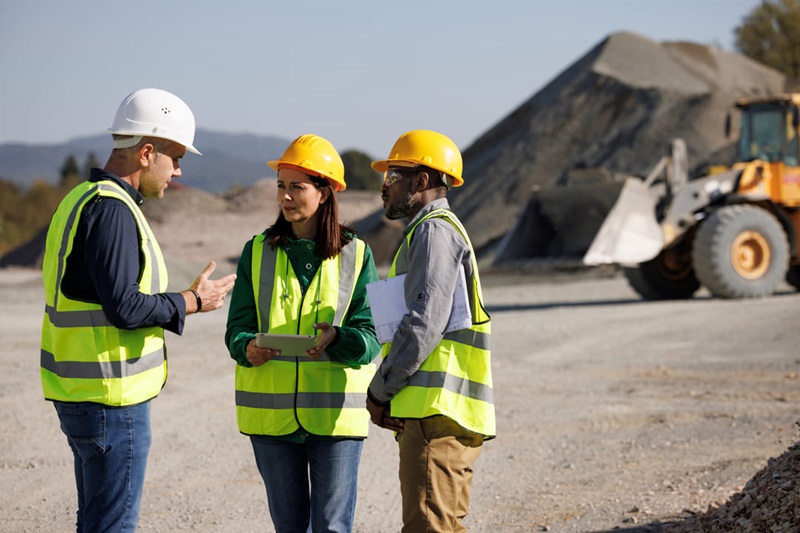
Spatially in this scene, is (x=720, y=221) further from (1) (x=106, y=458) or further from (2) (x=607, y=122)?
(2) (x=607, y=122)

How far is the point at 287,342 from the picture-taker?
3604 millimetres

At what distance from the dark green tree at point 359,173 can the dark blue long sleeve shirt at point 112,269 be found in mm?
49186

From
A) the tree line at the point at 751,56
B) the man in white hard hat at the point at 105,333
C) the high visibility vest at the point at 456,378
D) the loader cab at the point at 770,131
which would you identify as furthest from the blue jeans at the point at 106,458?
the tree line at the point at 751,56

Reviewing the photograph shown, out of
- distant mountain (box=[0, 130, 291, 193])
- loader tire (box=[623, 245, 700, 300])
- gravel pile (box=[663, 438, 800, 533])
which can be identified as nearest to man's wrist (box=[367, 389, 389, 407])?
gravel pile (box=[663, 438, 800, 533])

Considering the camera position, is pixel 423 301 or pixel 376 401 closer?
pixel 423 301

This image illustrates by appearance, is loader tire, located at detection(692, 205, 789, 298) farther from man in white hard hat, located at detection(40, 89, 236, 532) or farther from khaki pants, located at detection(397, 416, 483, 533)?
man in white hard hat, located at detection(40, 89, 236, 532)

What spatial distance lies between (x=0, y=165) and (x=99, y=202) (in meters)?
181

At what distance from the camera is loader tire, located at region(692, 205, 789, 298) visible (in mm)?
15117

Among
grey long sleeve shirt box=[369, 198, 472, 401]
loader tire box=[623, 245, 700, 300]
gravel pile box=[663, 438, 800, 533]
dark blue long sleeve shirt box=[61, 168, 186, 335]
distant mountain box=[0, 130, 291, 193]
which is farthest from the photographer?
distant mountain box=[0, 130, 291, 193]

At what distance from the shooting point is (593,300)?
58.0 feet

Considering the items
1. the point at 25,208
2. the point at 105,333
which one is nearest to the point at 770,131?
the point at 105,333

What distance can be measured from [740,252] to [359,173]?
1596 inches

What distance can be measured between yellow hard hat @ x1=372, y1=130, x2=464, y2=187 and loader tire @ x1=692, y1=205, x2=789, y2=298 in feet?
39.1

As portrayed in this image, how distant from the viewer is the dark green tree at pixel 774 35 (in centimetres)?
4350
